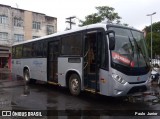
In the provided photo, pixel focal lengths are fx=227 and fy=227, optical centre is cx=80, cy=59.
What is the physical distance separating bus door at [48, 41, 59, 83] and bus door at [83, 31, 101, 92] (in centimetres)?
248

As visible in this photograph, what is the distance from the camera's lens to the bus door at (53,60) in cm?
1138

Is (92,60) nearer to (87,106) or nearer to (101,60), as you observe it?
(101,60)

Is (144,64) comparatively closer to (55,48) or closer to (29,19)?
(55,48)


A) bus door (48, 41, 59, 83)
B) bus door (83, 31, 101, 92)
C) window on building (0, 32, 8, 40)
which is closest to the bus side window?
bus door (83, 31, 101, 92)

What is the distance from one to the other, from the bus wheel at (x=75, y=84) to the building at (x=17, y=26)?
29761mm

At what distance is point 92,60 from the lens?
9.03 metres

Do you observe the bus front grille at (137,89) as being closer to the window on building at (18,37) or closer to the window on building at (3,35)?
the window on building at (3,35)

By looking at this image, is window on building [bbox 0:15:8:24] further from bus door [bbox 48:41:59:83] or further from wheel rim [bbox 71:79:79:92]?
Result: wheel rim [bbox 71:79:79:92]

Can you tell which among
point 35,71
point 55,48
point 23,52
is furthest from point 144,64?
point 23,52

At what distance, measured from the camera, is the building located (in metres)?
37.8

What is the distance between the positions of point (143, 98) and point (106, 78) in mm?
2595

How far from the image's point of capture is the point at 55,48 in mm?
11523

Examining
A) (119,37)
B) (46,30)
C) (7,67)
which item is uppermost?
(46,30)

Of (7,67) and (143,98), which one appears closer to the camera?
(143,98)
